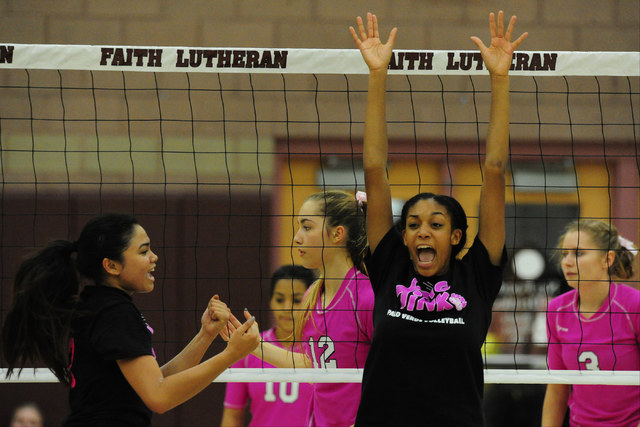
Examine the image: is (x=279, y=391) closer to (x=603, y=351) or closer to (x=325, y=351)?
(x=325, y=351)

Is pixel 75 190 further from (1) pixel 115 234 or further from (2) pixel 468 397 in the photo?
(2) pixel 468 397

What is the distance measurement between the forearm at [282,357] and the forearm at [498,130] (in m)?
1.36

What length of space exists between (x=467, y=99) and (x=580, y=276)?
2.76 m

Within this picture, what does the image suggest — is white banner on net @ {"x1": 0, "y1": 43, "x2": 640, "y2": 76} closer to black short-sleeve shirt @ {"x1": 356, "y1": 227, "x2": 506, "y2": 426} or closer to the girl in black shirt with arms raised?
the girl in black shirt with arms raised

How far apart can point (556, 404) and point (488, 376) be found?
0.84 metres

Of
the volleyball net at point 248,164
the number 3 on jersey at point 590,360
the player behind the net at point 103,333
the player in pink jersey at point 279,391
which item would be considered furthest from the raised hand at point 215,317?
the volleyball net at point 248,164

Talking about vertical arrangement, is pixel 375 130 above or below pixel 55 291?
above

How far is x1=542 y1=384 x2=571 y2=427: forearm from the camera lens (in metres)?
4.69

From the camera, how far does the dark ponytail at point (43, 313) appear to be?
3203 mm

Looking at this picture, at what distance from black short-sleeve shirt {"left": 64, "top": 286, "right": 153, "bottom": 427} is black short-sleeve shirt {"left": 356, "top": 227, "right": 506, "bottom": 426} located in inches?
30.4


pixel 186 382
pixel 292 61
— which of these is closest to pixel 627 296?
pixel 292 61

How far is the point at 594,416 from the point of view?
14.7 feet

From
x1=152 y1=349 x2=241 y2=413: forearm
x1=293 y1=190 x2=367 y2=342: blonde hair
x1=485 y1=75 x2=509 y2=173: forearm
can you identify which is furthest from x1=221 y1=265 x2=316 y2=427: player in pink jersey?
x1=485 y1=75 x2=509 y2=173: forearm

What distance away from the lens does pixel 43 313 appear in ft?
10.6
